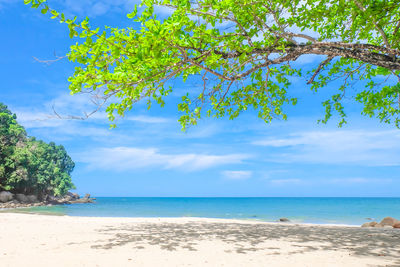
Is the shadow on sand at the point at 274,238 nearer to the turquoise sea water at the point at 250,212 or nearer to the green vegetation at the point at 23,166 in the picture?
the turquoise sea water at the point at 250,212

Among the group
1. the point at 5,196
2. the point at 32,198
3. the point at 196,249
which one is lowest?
the point at 32,198

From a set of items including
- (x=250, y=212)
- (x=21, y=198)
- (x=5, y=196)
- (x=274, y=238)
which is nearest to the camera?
(x=274, y=238)

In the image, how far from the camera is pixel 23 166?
121ft

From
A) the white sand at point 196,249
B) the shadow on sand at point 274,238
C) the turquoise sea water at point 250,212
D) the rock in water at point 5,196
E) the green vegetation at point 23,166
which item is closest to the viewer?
the white sand at point 196,249

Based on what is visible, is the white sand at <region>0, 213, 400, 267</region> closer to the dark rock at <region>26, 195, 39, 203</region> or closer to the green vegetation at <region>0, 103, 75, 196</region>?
the green vegetation at <region>0, 103, 75, 196</region>

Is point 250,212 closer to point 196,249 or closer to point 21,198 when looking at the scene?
point 21,198

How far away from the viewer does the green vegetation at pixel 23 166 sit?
117ft

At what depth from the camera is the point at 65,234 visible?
8.66 meters

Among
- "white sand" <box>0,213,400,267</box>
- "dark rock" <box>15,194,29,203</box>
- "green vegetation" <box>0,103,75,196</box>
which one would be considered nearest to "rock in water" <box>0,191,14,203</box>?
"green vegetation" <box>0,103,75,196</box>

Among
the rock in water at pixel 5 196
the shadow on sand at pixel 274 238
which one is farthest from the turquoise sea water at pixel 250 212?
the shadow on sand at pixel 274 238

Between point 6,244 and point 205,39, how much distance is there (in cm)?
708

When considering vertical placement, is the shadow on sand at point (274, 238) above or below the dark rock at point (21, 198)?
above

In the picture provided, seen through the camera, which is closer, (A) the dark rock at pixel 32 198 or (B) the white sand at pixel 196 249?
(B) the white sand at pixel 196 249

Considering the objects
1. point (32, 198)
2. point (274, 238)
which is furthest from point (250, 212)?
point (274, 238)
